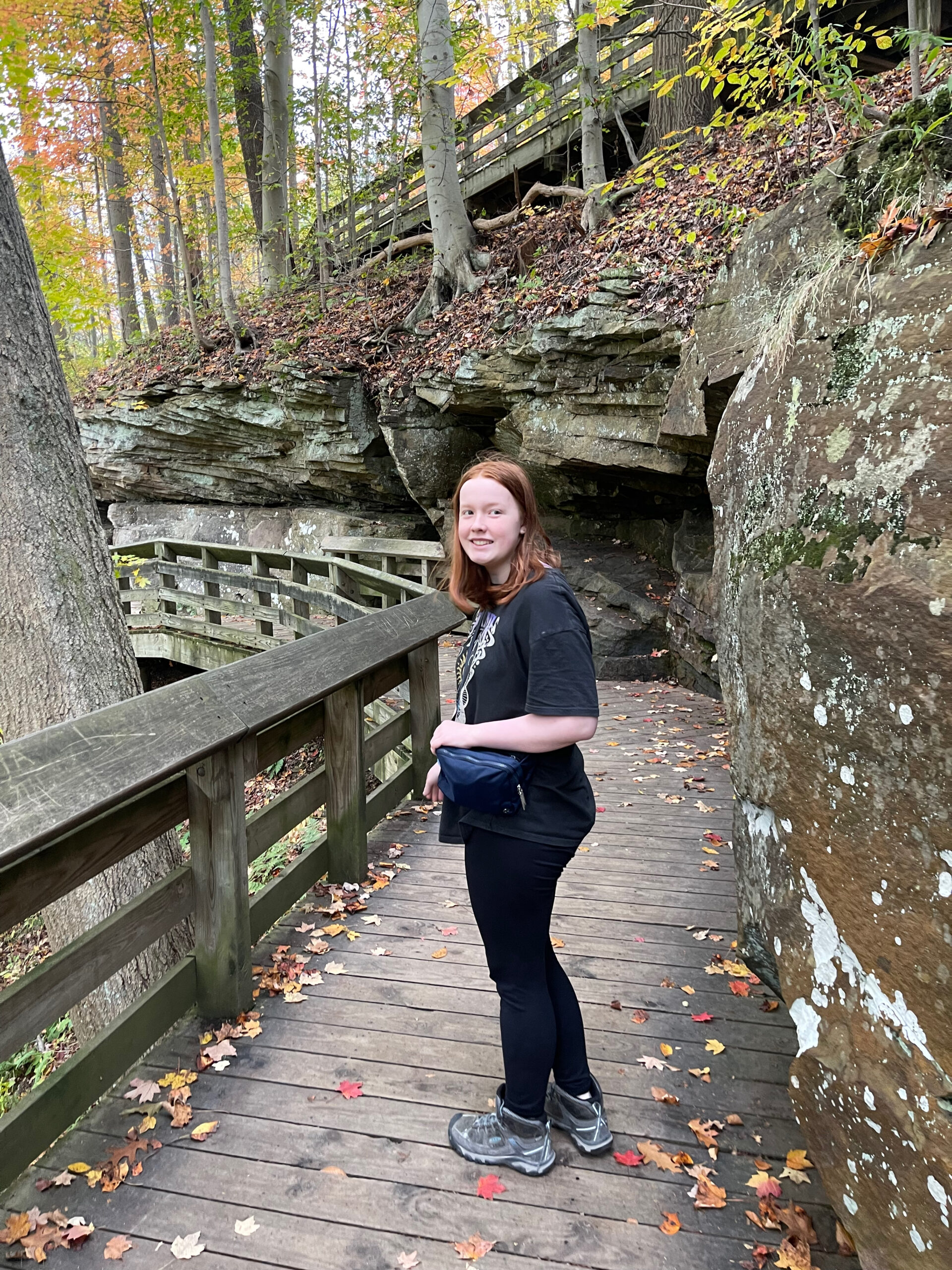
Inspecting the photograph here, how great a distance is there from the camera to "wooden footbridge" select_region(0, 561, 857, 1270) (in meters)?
2.02

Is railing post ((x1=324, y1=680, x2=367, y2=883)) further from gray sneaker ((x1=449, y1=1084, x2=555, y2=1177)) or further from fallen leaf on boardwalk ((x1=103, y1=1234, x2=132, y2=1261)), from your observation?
fallen leaf on boardwalk ((x1=103, y1=1234, x2=132, y2=1261))

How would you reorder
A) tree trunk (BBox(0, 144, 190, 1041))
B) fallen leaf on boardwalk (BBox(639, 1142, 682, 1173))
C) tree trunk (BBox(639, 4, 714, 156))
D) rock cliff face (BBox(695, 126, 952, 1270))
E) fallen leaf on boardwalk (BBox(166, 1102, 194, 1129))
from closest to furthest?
rock cliff face (BBox(695, 126, 952, 1270)) < fallen leaf on boardwalk (BBox(639, 1142, 682, 1173)) < fallen leaf on boardwalk (BBox(166, 1102, 194, 1129)) < tree trunk (BBox(0, 144, 190, 1041)) < tree trunk (BBox(639, 4, 714, 156))

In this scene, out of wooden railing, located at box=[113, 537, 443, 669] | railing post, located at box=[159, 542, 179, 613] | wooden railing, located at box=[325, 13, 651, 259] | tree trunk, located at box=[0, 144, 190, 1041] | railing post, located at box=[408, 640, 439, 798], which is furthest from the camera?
railing post, located at box=[159, 542, 179, 613]

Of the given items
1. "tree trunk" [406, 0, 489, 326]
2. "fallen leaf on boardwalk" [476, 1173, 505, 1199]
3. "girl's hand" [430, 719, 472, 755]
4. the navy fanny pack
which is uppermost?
"tree trunk" [406, 0, 489, 326]

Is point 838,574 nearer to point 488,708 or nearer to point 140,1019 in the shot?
point 488,708

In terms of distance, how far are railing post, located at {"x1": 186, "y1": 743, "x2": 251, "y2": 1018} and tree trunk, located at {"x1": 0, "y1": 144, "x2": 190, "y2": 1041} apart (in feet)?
2.97

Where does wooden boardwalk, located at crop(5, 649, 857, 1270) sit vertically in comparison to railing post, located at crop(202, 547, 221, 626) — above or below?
below


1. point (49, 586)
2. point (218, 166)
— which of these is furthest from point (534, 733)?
point (218, 166)

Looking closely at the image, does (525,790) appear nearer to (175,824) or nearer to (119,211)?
(175,824)

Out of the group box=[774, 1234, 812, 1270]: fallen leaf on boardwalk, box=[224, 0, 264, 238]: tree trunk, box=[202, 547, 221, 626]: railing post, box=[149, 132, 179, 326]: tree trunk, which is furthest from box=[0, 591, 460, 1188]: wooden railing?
box=[149, 132, 179, 326]: tree trunk

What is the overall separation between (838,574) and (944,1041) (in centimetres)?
Answer: 97

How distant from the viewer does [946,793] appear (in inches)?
57.2

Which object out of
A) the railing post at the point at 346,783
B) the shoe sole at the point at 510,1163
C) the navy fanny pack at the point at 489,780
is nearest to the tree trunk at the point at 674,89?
the railing post at the point at 346,783

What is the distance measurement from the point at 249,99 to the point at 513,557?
63.5 feet
